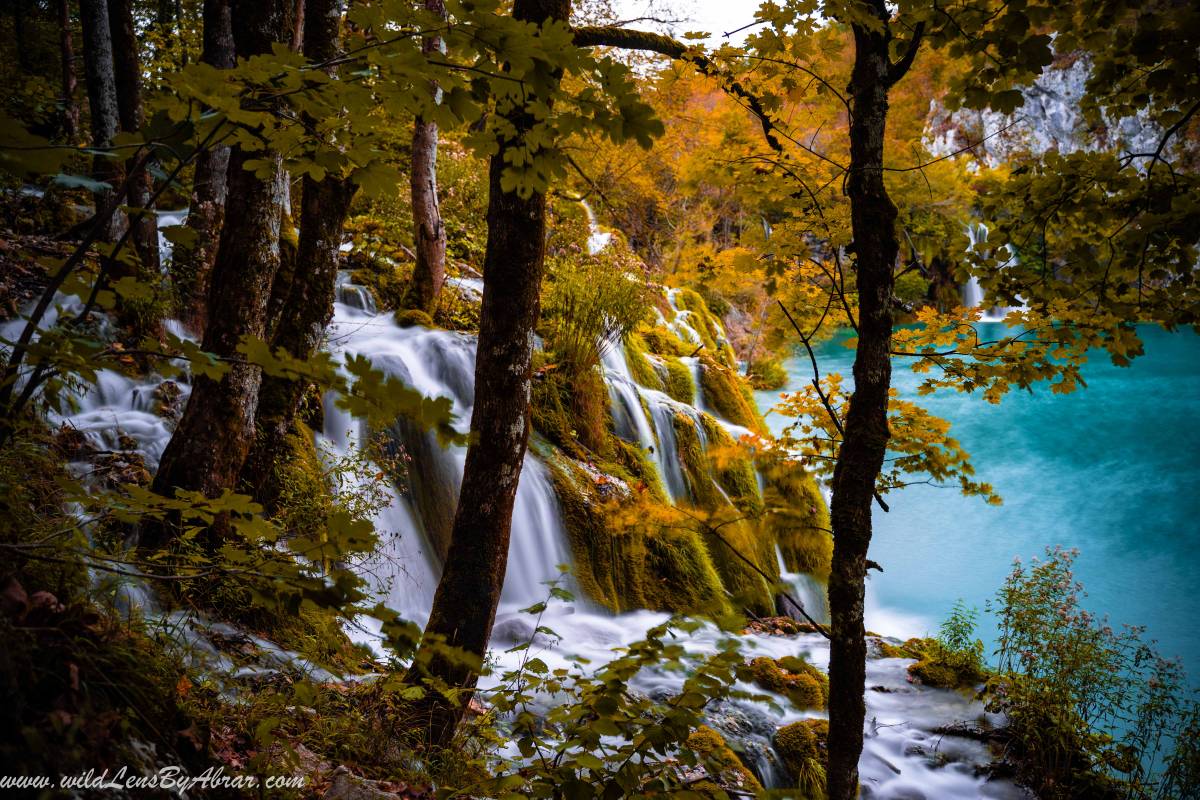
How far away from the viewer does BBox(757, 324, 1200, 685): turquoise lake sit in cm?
1002

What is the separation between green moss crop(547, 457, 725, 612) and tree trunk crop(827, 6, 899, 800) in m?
3.60

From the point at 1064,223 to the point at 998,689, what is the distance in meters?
4.82

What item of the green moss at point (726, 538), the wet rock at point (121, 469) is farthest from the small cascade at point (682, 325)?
the wet rock at point (121, 469)

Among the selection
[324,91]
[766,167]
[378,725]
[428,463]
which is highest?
[766,167]

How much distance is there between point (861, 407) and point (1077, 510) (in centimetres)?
1419

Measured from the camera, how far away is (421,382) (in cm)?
609

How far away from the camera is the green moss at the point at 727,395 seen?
9.81 metres

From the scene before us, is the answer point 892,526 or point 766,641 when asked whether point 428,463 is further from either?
point 892,526


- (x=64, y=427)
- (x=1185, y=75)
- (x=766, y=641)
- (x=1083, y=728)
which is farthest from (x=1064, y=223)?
(x=64, y=427)

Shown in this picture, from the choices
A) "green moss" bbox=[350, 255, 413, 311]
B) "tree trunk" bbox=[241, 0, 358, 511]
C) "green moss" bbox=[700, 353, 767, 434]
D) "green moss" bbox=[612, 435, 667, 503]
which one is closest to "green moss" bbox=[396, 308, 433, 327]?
"green moss" bbox=[350, 255, 413, 311]

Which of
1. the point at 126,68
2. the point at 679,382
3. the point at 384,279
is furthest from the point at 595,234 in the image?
the point at 126,68

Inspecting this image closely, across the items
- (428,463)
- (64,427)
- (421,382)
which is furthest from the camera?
(421,382)

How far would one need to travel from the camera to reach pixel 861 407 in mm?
2264

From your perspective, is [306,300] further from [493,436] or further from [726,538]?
[726,538]
